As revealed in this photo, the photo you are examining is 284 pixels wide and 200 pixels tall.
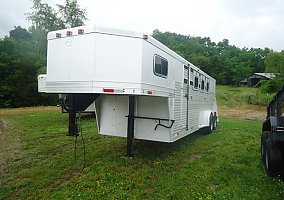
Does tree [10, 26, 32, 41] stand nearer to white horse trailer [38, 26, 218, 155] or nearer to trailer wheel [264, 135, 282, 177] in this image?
white horse trailer [38, 26, 218, 155]

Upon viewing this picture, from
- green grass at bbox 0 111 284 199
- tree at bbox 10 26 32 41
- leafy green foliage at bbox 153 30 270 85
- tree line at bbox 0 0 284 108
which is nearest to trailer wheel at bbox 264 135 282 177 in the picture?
green grass at bbox 0 111 284 199

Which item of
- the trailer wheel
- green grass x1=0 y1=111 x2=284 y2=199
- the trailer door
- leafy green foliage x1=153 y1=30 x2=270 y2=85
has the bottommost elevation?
green grass x1=0 y1=111 x2=284 y2=199

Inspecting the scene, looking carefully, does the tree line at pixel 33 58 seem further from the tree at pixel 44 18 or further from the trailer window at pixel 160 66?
the trailer window at pixel 160 66

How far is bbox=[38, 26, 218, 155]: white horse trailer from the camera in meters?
5.34

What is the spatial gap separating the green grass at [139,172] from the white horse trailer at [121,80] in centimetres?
71

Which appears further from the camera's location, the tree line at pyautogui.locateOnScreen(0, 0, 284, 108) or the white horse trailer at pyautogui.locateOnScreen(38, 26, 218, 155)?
the tree line at pyautogui.locateOnScreen(0, 0, 284, 108)

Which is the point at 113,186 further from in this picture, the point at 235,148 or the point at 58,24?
the point at 58,24

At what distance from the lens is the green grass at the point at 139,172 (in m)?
4.77

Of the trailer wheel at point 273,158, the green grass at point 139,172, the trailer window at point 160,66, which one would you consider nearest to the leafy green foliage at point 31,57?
the green grass at point 139,172

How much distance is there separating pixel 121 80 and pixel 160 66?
127cm

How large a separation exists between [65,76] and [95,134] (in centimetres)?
531

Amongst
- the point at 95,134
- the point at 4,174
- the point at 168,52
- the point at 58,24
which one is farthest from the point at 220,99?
the point at 4,174

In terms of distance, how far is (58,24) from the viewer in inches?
1371

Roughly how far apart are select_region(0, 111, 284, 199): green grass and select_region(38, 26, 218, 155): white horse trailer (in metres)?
0.71
